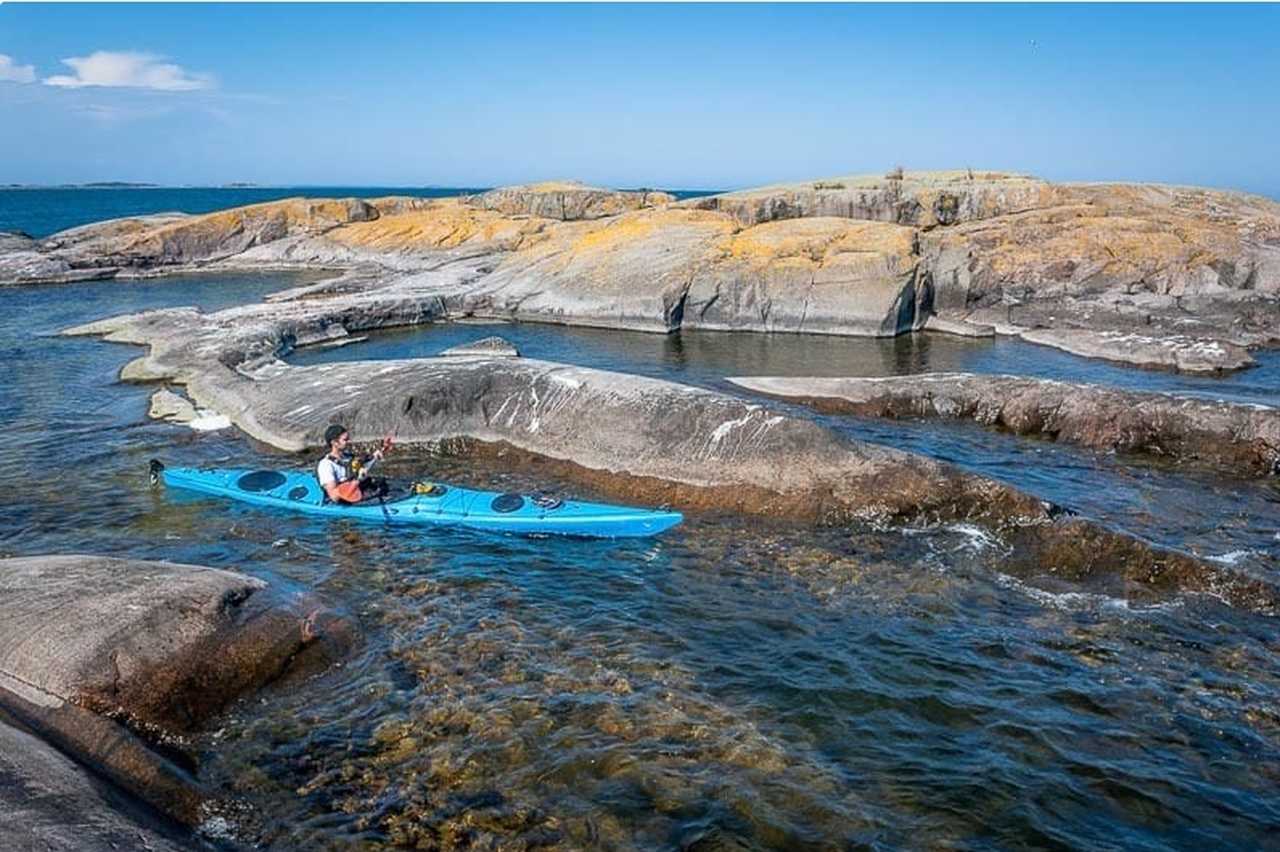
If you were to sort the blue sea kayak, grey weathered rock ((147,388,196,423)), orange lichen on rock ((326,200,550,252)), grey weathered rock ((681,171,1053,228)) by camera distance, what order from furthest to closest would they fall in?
orange lichen on rock ((326,200,550,252)) < grey weathered rock ((681,171,1053,228)) < grey weathered rock ((147,388,196,423)) < the blue sea kayak

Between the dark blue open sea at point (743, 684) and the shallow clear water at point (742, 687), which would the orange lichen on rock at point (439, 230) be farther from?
the shallow clear water at point (742, 687)

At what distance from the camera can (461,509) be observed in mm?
15320

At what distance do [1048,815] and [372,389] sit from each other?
53.5 ft

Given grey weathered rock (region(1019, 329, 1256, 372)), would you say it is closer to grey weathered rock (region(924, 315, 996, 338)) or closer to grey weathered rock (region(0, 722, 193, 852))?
grey weathered rock (region(924, 315, 996, 338))

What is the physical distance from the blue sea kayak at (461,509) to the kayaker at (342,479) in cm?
20

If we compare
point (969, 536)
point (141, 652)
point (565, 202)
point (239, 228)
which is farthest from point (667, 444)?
point (239, 228)

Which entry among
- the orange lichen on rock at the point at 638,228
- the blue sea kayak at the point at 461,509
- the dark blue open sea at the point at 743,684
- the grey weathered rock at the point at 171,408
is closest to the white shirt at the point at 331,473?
the blue sea kayak at the point at 461,509

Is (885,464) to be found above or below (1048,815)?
above

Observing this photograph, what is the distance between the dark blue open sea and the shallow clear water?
1.5 inches

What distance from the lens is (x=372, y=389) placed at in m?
20.2

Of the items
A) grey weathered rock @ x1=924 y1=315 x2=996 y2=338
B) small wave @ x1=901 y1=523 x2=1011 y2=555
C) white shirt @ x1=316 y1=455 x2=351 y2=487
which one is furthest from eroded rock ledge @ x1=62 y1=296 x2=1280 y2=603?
grey weathered rock @ x1=924 y1=315 x2=996 y2=338

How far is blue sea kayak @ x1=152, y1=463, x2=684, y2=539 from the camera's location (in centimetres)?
1484

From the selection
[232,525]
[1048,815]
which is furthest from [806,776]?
[232,525]

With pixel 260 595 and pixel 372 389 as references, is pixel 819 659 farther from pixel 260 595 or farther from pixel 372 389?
pixel 372 389
